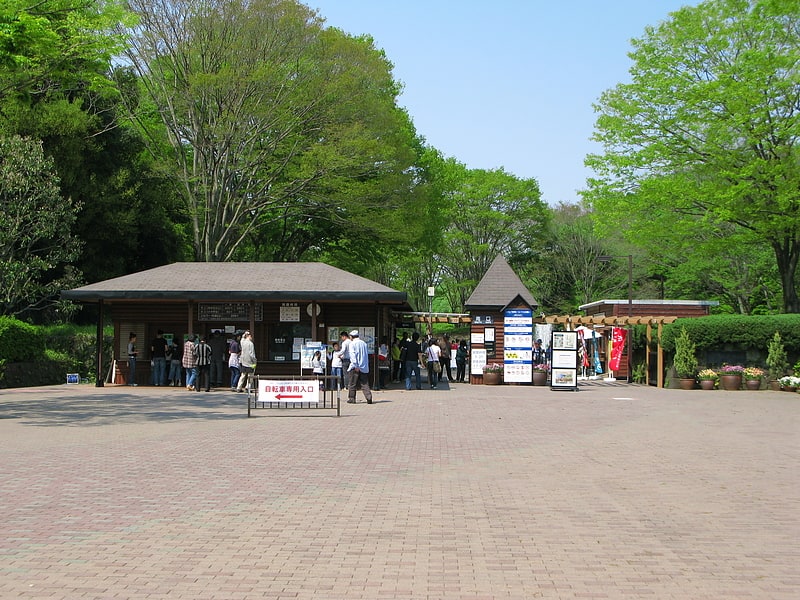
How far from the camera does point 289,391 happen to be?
1872 cm

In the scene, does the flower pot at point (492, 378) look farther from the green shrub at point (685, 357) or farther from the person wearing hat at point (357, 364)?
the person wearing hat at point (357, 364)

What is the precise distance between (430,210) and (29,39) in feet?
97.7

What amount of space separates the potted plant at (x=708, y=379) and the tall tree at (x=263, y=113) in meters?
15.1

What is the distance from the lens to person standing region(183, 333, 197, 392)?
26375 millimetres

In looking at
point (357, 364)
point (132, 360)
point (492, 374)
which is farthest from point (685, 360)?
point (132, 360)

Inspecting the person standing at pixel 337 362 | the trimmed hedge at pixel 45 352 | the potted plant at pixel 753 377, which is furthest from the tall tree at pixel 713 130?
the trimmed hedge at pixel 45 352

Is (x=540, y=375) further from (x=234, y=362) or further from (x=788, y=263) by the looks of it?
(x=234, y=362)

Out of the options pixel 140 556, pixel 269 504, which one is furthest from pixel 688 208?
pixel 140 556

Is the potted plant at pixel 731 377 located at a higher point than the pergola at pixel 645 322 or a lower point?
lower

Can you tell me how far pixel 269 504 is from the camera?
880cm

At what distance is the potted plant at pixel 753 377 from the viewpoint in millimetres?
29797

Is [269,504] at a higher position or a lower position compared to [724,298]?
lower

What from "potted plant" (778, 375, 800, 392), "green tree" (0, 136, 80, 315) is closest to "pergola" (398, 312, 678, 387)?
"potted plant" (778, 375, 800, 392)

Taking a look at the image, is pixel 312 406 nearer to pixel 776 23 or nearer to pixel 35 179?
pixel 35 179
